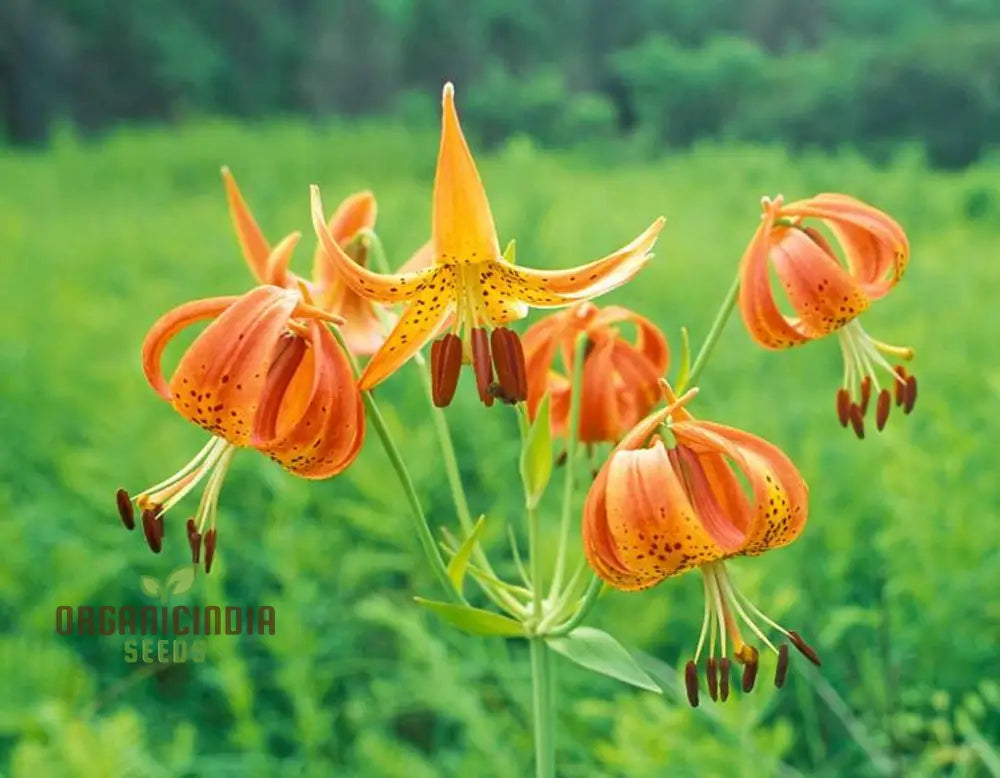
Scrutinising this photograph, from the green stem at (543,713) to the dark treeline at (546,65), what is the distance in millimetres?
8422

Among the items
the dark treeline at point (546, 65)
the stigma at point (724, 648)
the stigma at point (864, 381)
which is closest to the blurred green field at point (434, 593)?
the stigma at point (864, 381)

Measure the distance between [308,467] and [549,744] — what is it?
223mm

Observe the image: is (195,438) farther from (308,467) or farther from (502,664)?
(308,467)

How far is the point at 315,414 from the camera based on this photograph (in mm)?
634

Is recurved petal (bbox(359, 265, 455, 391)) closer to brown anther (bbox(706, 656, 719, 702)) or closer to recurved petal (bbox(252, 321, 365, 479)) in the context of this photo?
recurved petal (bbox(252, 321, 365, 479))

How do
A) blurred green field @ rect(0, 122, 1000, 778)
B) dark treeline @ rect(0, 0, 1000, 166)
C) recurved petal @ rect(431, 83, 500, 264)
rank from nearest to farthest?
recurved petal @ rect(431, 83, 500, 264), blurred green field @ rect(0, 122, 1000, 778), dark treeline @ rect(0, 0, 1000, 166)

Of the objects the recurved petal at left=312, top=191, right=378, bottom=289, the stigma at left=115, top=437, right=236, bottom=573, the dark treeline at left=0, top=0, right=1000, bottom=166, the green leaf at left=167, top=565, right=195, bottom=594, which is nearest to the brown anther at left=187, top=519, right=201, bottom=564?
the stigma at left=115, top=437, right=236, bottom=573

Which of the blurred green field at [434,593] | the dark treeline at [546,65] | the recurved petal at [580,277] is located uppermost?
the dark treeline at [546,65]

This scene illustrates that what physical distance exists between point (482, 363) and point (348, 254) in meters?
0.20

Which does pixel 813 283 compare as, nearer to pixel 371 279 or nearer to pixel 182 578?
pixel 371 279

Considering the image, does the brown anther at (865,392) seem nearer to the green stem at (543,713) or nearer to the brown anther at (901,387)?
the brown anther at (901,387)

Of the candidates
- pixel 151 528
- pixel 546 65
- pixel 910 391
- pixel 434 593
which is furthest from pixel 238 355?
pixel 546 65

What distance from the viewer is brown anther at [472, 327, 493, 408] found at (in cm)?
62

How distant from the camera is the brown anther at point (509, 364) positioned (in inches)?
24.6
